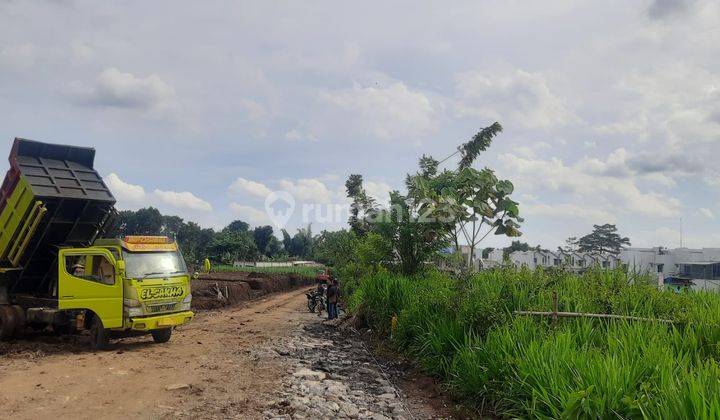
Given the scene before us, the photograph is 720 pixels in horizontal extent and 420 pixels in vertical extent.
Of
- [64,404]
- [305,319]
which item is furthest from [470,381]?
[305,319]

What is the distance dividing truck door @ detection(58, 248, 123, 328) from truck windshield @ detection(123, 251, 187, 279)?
1.11 ft

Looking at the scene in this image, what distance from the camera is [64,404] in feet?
23.2

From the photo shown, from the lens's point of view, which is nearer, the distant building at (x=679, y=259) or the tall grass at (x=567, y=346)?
the tall grass at (x=567, y=346)

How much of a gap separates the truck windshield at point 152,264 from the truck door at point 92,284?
338 millimetres

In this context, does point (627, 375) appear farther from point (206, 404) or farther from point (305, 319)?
point (305, 319)

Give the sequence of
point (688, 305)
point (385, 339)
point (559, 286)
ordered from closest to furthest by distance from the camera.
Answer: point (688, 305), point (559, 286), point (385, 339)

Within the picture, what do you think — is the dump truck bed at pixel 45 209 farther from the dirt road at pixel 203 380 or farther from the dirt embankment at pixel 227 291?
the dirt embankment at pixel 227 291

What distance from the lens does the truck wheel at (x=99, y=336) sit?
35.3ft

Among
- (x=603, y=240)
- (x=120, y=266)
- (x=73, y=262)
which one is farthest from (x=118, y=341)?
(x=603, y=240)

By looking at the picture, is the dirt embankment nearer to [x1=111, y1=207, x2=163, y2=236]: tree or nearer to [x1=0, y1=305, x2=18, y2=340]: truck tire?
[x1=0, y1=305, x2=18, y2=340]: truck tire

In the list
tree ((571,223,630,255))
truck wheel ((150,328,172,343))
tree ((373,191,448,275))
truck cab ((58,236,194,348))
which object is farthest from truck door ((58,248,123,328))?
tree ((571,223,630,255))

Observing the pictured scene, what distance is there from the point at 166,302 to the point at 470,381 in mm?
7313

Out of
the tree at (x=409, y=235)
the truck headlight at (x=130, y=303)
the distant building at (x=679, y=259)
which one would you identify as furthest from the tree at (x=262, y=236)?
the truck headlight at (x=130, y=303)

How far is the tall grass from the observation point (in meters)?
4.51
